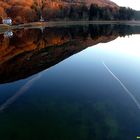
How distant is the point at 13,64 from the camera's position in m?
49.5

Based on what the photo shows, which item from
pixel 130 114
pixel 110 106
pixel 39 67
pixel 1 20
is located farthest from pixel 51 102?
pixel 1 20

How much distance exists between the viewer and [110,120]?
24516 mm

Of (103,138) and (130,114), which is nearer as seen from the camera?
(103,138)

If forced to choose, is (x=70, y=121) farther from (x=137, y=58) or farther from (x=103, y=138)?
(x=137, y=58)

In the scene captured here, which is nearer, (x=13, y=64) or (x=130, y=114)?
(x=130, y=114)

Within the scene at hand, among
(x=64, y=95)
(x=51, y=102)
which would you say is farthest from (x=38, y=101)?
(x=64, y=95)

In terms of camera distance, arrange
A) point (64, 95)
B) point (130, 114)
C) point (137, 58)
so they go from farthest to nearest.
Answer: point (137, 58)
point (64, 95)
point (130, 114)

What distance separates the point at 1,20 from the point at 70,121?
115115 mm

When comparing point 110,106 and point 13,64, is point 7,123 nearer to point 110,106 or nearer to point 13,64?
point 110,106

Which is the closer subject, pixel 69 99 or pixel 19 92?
pixel 69 99

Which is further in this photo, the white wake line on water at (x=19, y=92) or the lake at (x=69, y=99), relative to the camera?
the white wake line on water at (x=19, y=92)

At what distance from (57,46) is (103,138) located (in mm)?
55829

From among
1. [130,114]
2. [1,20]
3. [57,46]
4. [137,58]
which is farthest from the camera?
[1,20]

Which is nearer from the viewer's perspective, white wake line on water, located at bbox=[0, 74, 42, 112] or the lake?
the lake
